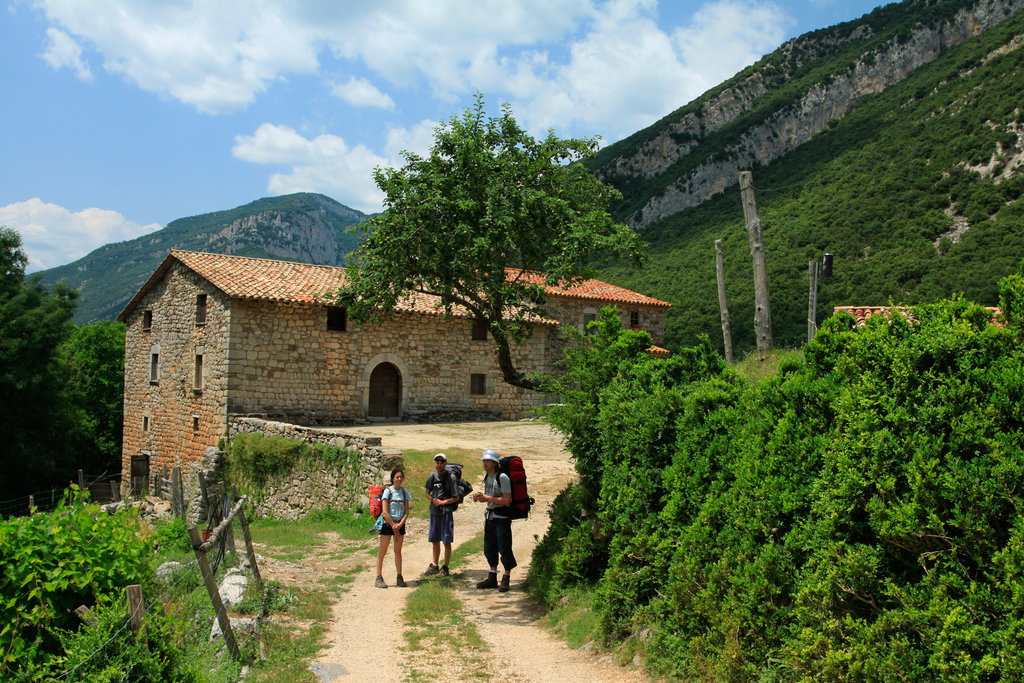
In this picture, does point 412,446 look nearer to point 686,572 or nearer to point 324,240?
point 686,572

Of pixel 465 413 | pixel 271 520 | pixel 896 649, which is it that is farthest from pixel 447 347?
pixel 896 649

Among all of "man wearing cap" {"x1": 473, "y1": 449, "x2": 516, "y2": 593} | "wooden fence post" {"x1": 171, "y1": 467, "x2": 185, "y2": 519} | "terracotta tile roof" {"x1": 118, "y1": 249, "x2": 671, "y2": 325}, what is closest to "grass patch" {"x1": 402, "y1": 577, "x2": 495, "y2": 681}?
"man wearing cap" {"x1": 473, "y1": 449, "x2": 516, "y2": 593}

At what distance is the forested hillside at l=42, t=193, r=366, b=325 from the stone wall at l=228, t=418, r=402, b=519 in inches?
3471

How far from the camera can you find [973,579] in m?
3.13

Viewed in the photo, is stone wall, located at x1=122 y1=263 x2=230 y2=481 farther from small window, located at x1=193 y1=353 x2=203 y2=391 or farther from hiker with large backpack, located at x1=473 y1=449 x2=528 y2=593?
hiker with large backpack, located at x1=473 y1=449 x2=528 y2=593

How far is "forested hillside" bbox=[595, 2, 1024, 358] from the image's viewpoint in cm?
2472

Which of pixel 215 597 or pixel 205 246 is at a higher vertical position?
pixel 205 246

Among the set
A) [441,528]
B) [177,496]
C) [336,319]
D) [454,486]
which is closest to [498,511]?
[454,486]

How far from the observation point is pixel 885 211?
99.8ft

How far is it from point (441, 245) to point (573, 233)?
180 centimetres

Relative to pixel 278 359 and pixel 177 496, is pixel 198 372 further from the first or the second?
pixel 177 496

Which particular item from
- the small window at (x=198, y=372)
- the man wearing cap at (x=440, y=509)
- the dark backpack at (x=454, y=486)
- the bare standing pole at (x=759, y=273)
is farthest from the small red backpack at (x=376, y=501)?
the small window at (x=198, y=372)

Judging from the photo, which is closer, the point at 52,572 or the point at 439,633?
the point at 52,572

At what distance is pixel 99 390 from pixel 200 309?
23360mm
